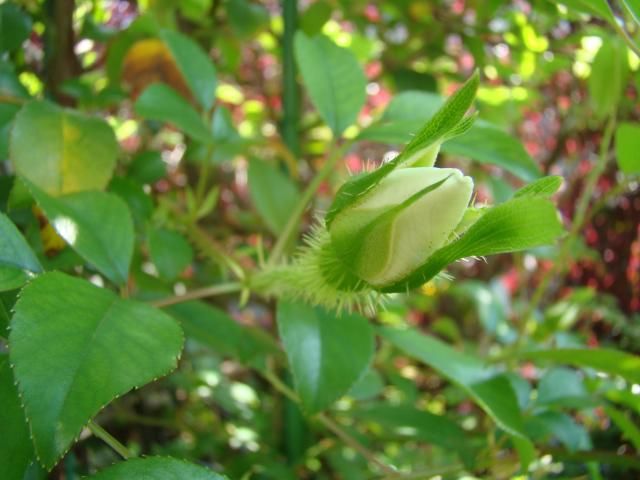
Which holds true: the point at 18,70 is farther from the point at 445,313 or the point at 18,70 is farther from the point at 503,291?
the point at 445,313

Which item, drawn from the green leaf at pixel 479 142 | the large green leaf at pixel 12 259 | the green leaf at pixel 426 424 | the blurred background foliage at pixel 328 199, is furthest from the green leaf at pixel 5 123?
the green leaf at pixel 426 424

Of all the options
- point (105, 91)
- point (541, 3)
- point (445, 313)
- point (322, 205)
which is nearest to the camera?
point (105, 91)

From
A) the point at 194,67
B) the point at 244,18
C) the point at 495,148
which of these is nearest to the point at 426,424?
the point at 495,148

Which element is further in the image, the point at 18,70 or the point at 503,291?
the point at 503,291

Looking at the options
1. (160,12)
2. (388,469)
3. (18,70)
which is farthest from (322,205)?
(388,469)

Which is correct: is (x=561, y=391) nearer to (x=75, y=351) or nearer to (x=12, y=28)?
(x=75, y=351)

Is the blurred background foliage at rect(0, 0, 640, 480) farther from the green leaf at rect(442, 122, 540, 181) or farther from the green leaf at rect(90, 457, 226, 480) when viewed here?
the green leaf at rect(90, 457, 226, 480)
